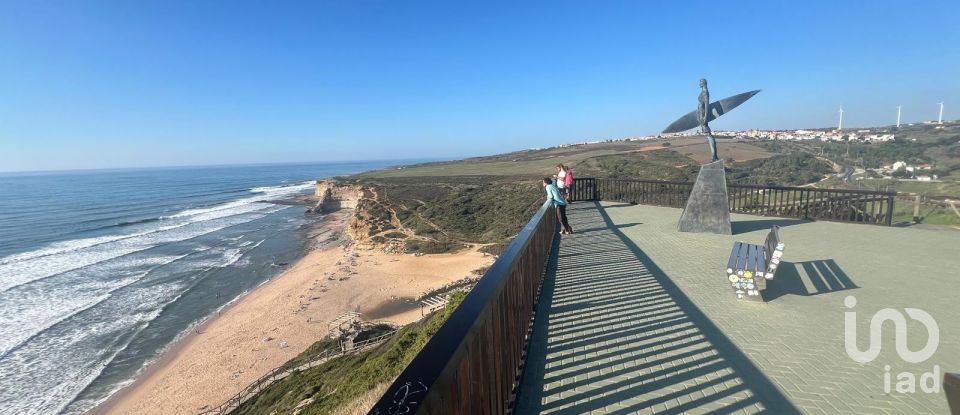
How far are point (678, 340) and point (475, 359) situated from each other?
107 inches

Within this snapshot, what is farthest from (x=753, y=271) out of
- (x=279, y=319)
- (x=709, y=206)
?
(x=279, y=319)

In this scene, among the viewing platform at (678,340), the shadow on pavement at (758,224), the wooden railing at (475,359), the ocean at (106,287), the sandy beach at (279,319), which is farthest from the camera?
the ocean at (106,287)

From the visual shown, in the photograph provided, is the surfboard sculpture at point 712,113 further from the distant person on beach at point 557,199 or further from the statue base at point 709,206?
the distant person on beach at point 557,199

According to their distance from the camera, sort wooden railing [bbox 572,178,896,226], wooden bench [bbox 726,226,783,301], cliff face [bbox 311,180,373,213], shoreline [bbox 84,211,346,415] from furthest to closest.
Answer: cliff face [bbox 311,180,373,213] < shoreline [bbox 84,211,346,415] < wooden railing [bbox 572,178,896,226] < wooden bench [bbox 726,226,783,301]

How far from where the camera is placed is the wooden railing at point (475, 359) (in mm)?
1158

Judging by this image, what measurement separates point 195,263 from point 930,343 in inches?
1359

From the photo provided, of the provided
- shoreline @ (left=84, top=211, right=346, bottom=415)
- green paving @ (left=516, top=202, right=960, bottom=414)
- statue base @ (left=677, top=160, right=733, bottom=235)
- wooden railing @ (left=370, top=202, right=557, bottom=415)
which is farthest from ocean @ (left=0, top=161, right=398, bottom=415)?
statue base @ (left=677, top=160, right=733, bottom=235)

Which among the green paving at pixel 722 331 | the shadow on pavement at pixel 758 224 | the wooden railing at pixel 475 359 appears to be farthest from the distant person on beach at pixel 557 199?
the wooden railing at pixel 475 359

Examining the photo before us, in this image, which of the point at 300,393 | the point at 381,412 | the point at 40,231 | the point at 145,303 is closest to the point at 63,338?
the point at 145,303

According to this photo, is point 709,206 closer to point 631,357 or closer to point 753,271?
point 753,271

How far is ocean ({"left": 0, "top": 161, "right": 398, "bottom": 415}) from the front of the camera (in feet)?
47.7

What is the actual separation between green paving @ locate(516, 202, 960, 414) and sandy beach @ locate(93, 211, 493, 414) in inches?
533

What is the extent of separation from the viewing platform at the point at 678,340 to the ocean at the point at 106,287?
16.1 meters

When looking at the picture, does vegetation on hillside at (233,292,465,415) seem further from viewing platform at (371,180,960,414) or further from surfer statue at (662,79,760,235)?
surfer statue at (662,79,760,235)
